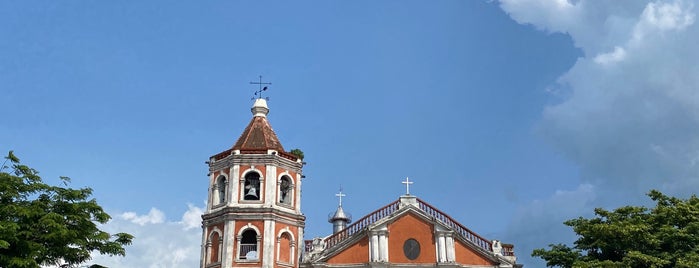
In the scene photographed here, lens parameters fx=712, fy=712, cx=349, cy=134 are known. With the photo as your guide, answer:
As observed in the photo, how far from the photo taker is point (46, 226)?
72.1 ft

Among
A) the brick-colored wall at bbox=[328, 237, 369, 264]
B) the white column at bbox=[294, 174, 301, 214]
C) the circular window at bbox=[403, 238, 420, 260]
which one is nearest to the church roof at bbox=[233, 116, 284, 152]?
the white column at bbox=[294, 174, 301, 214]

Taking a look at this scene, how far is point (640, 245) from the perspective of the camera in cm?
2730

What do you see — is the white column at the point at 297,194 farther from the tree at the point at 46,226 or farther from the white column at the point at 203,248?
the tree at the point at 46,226

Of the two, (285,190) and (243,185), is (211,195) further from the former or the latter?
(285,190)

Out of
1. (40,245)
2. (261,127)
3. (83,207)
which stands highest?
(261,127)

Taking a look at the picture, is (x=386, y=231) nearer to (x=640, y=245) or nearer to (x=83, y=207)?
(x=640, y=245)

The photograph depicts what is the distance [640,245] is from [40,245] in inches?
841

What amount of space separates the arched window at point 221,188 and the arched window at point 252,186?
1080 millimetres

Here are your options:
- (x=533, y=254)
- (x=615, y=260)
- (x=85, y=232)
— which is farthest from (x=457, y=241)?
(x=85, y=232)

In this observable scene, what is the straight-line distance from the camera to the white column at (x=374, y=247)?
3300cm

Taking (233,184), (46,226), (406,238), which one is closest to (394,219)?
(406,238)

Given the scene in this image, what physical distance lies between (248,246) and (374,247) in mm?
5872

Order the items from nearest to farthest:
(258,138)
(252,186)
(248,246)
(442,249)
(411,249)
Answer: (248,246)
(442,249)
(411,249)
(252,186)
(258,138)

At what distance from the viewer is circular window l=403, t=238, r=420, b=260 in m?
33.3
